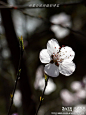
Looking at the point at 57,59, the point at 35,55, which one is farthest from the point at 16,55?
the point at 35,55

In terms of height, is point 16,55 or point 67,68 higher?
point 67,68

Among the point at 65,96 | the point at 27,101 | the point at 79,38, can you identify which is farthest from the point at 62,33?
the point at 27,101

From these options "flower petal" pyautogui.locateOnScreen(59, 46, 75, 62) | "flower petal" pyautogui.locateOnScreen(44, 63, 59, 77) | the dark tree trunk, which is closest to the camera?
"flower petal" pyautogui.locateOnScreen(44, 63, 59, 77)

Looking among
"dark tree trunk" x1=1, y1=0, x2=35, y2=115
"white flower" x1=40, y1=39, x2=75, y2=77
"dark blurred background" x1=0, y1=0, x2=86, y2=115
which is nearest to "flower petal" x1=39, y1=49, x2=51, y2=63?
"white flower" x1=40, y1=39, x2=75, y2=77

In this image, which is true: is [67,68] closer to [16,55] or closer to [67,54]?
[67,54]

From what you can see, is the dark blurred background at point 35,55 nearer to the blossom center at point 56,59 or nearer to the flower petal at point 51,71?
the blossom center at point 56,59

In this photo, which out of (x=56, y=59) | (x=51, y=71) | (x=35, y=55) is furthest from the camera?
(x=35, y=55)

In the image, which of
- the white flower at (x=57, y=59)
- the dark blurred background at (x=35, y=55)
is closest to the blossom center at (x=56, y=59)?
the white flower at (x=57, y=59)

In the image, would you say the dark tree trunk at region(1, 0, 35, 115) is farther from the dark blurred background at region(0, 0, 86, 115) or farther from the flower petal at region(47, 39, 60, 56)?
the flower petal at region(47, 39, 60, 56)
